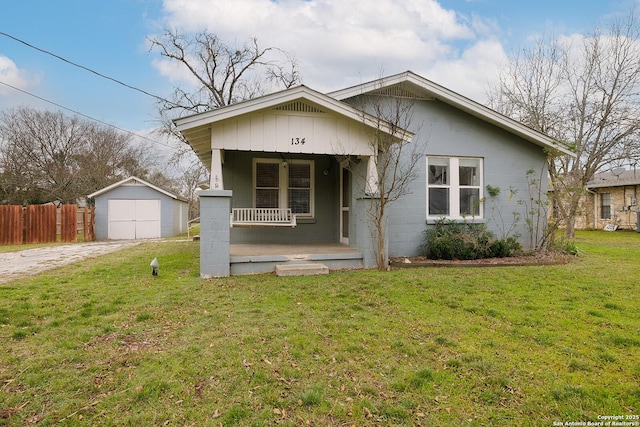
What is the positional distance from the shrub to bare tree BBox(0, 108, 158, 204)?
81.9ft

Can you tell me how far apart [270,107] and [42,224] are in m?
13.8

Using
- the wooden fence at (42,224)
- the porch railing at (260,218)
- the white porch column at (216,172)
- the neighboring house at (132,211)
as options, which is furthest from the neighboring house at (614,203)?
the wooden fence at (42,224)

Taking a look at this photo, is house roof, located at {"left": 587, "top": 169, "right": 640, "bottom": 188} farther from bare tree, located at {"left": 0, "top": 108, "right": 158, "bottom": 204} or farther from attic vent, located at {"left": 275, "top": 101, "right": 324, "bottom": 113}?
bare tree, located at {"left": 0, "top": 108, "right": 158, "bottom": 204}

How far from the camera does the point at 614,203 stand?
1919cm

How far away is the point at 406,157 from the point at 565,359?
5.82 m

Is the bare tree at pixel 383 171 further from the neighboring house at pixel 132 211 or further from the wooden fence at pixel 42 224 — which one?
the wooden fence at pixel 42 224

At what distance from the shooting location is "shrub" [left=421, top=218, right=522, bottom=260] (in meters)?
7.57

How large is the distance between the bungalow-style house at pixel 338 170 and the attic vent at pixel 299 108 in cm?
2

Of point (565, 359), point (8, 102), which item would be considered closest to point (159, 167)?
point (8, 102)

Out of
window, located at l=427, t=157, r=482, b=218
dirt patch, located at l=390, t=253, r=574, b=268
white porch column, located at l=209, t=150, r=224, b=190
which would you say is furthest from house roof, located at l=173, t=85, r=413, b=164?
dirt patch, located at l=390, t=253, r=574, b=268

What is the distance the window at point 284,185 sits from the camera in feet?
28.5

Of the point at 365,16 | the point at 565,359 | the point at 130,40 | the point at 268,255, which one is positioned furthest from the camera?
the point at 130,40

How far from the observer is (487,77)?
16.2 metres

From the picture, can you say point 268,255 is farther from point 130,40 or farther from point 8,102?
point 8,102
